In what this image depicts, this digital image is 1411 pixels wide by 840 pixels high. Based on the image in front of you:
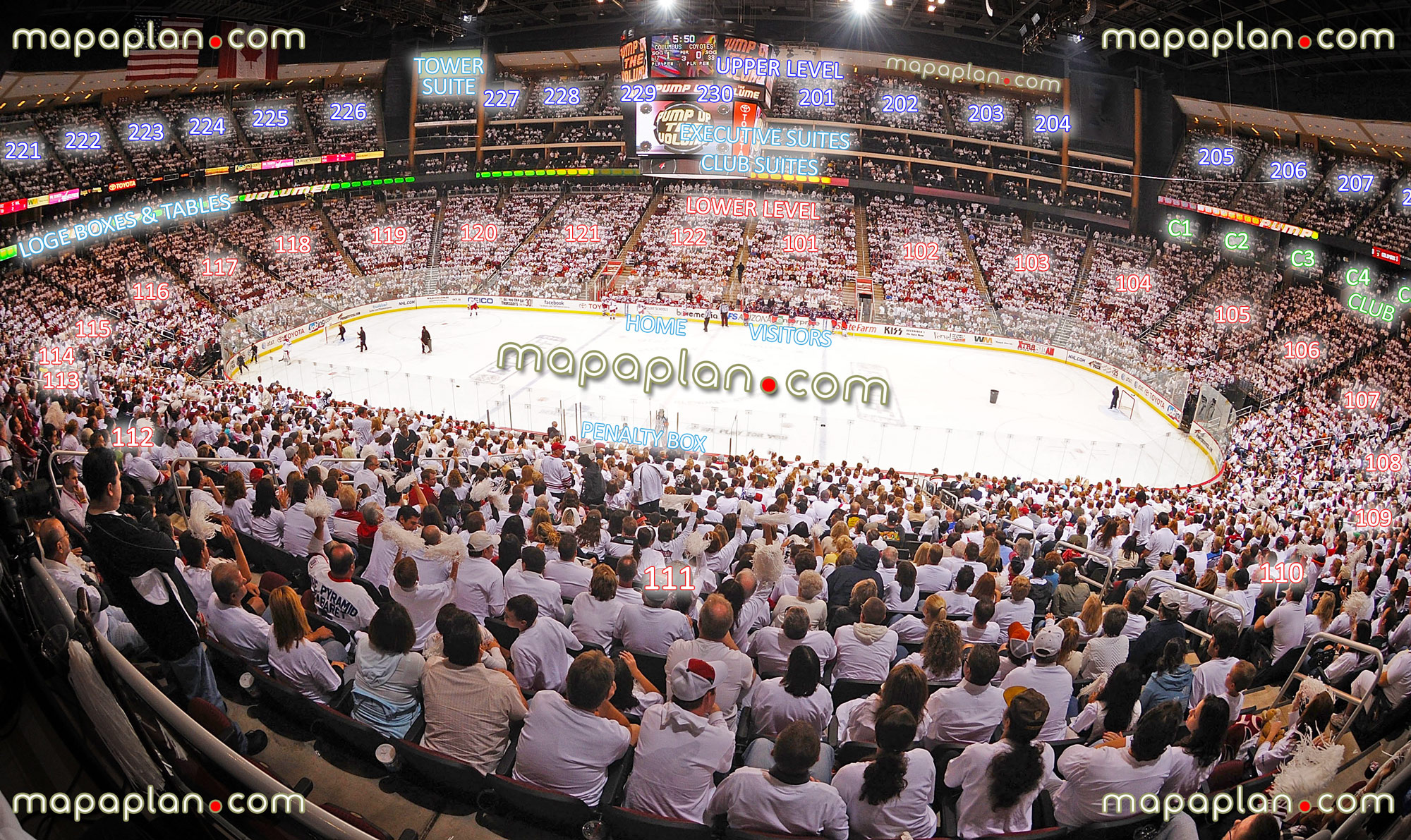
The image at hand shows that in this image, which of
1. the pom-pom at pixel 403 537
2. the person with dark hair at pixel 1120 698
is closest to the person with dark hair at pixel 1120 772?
the person with dark hair at pixel 1120 698

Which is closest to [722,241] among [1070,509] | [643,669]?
[1070,509]

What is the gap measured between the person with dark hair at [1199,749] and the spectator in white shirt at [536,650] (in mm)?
4255

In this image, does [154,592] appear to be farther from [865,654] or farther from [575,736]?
[865,654]

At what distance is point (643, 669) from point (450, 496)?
605cm

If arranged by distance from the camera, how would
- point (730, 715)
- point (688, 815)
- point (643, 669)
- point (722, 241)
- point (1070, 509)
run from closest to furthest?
1. point (688, 815)
2. point (730, 715)
3. point (643, 669)
4. point (1070, 509)
5. point (722, 241)

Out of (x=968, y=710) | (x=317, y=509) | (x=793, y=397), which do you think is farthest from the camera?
(x=793, y=397)

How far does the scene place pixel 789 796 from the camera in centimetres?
427

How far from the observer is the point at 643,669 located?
→ 6508mm

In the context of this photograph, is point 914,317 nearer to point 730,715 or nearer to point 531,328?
point 531,328

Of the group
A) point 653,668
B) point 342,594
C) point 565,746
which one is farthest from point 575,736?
point 342,594

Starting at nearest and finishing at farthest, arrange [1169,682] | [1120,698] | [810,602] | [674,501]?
[1120,698] < [1169,682] < [810,602] < [674,501]

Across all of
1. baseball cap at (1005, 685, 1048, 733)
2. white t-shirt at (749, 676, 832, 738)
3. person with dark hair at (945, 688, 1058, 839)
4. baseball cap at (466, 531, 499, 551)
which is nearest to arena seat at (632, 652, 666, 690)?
white t-shirt at (749, 676, 832, 738)

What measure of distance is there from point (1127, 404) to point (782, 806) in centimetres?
3107

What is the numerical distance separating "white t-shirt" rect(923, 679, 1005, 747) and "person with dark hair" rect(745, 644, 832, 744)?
2.67ft
